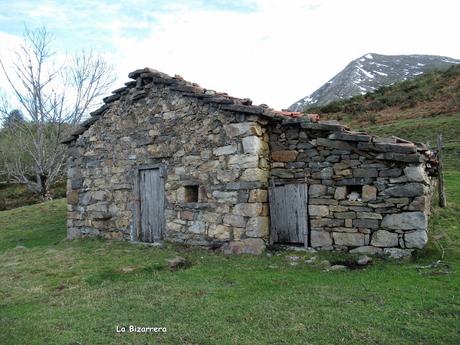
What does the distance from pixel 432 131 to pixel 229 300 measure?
17.3 meters

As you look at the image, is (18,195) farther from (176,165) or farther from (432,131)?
(432,131)

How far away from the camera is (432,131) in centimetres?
1959

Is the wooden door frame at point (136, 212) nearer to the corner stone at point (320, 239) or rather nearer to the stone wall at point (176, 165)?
the stone wall at point (176, 165)

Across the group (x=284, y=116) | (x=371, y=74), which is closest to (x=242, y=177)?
(x=284, y=116)

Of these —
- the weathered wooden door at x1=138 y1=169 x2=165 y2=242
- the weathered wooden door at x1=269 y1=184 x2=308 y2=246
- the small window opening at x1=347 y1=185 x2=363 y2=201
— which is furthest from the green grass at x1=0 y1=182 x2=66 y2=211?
the small window opening at x1=347 y1=185 x2=363 y2=201

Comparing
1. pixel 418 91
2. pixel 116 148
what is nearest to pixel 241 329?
pixel 116 148

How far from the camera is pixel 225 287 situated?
6.42 m

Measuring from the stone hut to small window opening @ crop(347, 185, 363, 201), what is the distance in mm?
19

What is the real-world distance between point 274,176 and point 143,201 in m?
3.69

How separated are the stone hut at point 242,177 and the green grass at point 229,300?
65 centimetres

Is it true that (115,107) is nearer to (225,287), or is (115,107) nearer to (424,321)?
(225,287)

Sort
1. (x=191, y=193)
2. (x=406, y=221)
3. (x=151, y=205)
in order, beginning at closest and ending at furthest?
1. (x=406, y=221)
2. (x=191, y=193)
3. (x=151, y=205)

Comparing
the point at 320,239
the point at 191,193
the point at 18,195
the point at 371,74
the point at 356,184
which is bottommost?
the point at 320,239

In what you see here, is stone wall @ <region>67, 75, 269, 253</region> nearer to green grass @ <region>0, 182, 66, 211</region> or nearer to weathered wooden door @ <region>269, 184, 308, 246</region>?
weathered wooden door @ <region>269, 184, 308, 246</region>
